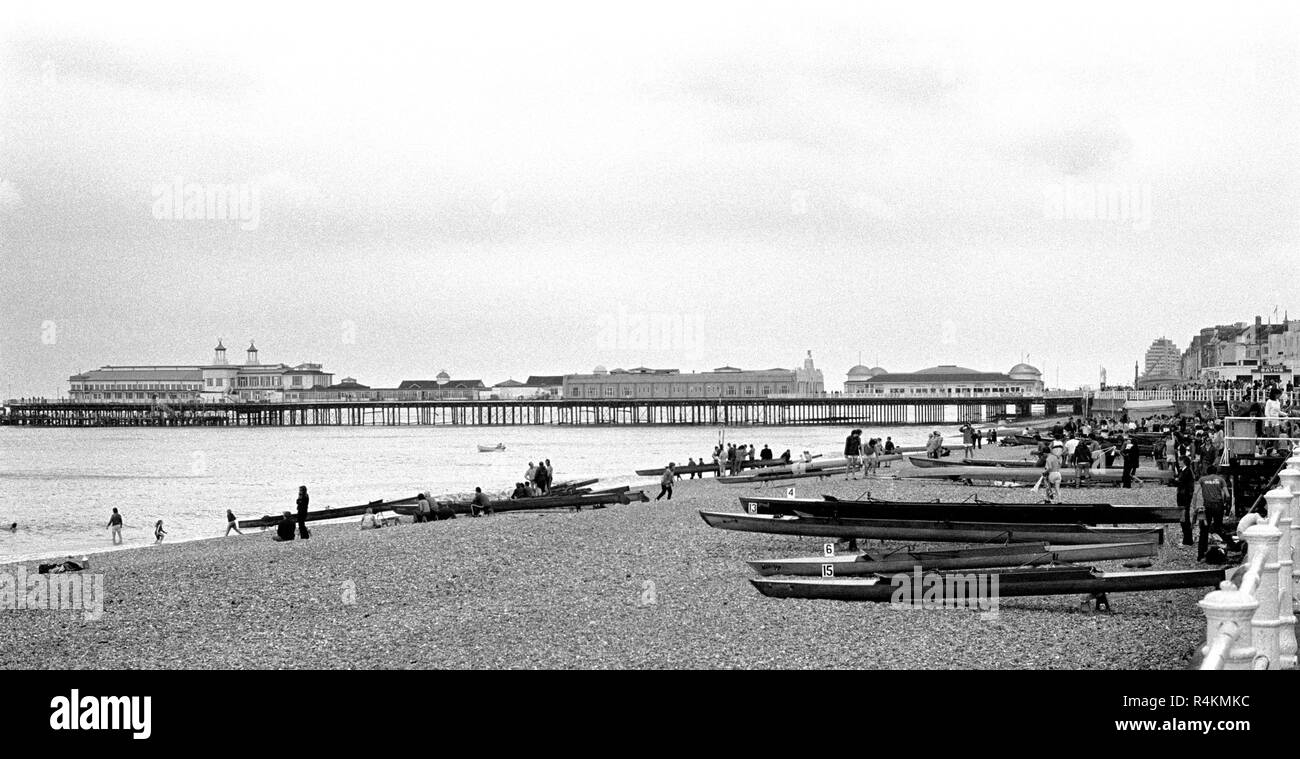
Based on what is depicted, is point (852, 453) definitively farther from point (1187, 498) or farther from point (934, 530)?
point (1187, 498)

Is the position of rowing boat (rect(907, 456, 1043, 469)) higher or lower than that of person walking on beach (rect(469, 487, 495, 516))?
higher

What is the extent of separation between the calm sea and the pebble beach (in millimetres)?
10199

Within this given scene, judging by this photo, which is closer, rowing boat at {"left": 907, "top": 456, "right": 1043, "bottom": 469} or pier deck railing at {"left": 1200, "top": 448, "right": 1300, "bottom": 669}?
pier deck railing at {"left": 1200, "top": 448, "right": 1300, "bottom": 669}

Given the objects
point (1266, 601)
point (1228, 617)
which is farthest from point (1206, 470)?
point (1228, 617)

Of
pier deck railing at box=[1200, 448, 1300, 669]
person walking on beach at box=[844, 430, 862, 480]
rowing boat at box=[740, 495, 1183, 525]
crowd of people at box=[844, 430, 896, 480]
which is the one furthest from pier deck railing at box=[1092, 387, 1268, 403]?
pier deck railing at box=[1200, 448, 1300, 669]

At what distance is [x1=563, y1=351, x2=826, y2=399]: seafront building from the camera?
132875 millimetres

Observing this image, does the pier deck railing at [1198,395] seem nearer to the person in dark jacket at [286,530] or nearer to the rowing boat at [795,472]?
the rowing boat at [795,472]

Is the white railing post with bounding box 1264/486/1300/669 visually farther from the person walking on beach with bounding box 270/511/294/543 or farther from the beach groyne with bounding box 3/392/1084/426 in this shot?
the beach groyne with bounding box 3/392/1084/426

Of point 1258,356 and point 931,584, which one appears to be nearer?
point 931,584
